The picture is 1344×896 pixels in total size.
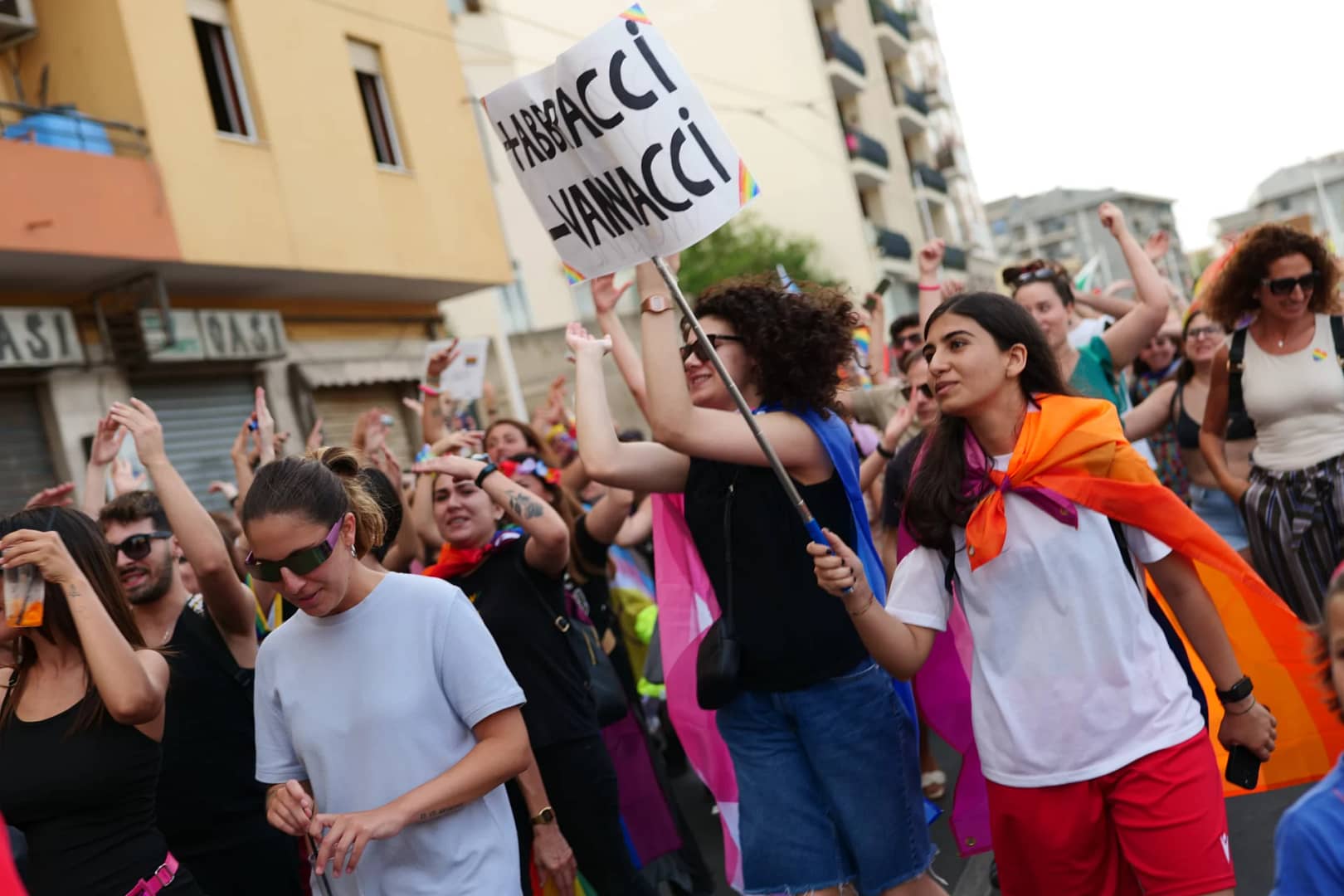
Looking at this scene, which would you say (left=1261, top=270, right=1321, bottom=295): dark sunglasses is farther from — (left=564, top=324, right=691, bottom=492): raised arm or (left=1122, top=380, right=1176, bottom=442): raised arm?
(left=564, top=324, right=691, bottom=492): raised arm

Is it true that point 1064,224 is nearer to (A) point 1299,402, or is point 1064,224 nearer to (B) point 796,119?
(B) point 796,119

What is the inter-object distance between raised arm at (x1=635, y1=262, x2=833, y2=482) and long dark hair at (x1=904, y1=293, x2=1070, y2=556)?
38cm

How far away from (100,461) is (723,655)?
8.49 ft

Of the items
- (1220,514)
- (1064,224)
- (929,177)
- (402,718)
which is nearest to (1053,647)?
(402,718)

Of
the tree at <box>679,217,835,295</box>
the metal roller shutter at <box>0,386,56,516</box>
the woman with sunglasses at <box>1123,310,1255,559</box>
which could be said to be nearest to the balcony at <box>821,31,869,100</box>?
the tree at <box>679,217,835,295</box>

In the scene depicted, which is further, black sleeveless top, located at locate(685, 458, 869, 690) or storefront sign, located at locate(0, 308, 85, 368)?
storefront sign, located at locate(0, 308, 85, 368)

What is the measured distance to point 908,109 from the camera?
47.7m

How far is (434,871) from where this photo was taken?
3123 mm

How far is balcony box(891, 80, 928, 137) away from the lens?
156 feet

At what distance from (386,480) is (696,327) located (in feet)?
4.41

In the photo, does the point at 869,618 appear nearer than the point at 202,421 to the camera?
Yes

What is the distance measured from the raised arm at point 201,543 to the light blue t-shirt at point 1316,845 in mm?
2986

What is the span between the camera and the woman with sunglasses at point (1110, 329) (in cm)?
588

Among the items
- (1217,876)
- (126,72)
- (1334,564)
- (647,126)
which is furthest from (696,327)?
(126,72)
